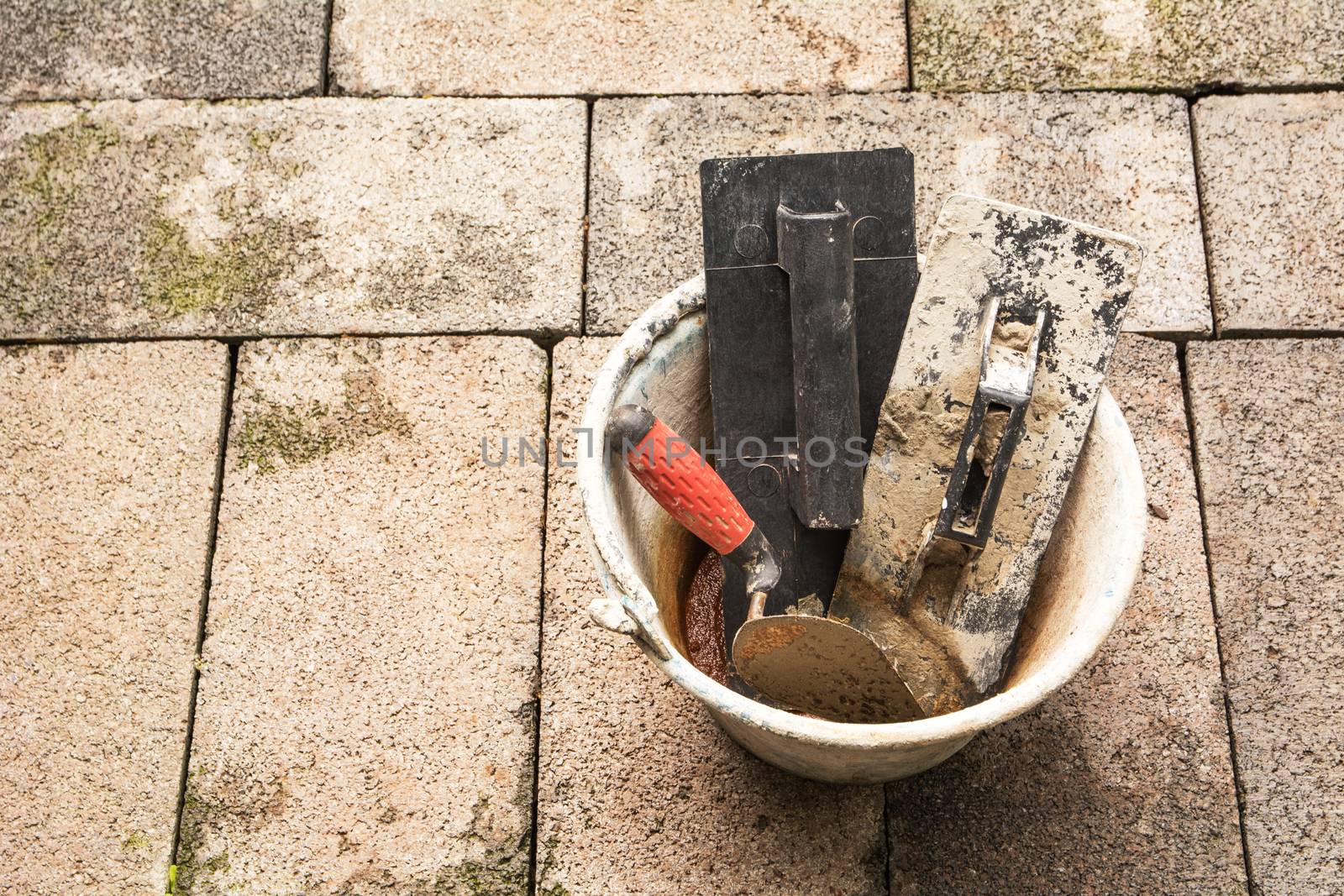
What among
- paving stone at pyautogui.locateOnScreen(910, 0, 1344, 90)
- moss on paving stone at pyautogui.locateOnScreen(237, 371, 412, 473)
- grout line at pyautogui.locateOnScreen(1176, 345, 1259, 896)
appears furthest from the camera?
paving stone at pyautogui.locateOnScreen(910, 0, 1344, 90)

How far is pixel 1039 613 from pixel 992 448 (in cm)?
29

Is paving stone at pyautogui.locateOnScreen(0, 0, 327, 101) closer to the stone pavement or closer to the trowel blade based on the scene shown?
the stone pavement

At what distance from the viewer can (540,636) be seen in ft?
6.55

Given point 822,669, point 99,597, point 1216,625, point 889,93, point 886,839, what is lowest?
point 886,839

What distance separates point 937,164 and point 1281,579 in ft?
3.39

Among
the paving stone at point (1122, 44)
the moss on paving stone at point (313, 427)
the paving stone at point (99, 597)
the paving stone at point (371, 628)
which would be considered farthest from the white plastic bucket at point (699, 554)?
the paving stone at point (1122, 44)

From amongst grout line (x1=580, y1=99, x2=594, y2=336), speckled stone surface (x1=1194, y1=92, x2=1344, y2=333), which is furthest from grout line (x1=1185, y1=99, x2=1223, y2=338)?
grout line (x1=580, y1=99, x2=594, y2=336)

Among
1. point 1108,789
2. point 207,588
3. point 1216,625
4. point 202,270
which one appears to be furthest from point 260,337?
point 1216,625

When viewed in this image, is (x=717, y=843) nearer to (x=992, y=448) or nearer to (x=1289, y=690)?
(x=992, y=448)

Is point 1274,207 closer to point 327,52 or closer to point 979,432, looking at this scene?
point 979,432

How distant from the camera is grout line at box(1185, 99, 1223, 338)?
218 cm

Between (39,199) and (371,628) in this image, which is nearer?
(371,628)

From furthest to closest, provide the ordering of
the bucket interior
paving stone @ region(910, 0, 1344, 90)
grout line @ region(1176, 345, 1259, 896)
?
paving stone @ region(910, 0, 1344, 90) → grout line @ region(1176, 345, 1259, 896) → the bucket interior

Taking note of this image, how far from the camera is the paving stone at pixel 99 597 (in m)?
1.92
